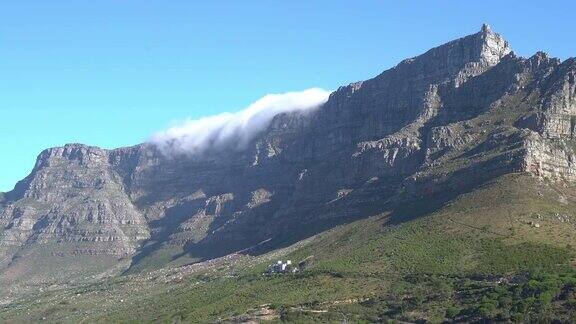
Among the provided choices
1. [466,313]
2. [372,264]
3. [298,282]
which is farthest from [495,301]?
[298,282]

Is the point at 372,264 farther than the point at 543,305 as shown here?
Yes

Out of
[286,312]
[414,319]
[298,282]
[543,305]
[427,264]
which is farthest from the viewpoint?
[298,282]

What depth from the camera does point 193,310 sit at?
7559 inches

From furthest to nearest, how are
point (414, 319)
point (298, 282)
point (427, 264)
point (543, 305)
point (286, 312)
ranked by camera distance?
point (298, 282) < point (427, 264) < point (286, 312) < point (414, 319) < point (543, 305)

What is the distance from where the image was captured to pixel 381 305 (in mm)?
165750

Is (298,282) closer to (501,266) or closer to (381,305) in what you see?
(381,305)

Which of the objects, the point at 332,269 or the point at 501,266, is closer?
the point at 501,266

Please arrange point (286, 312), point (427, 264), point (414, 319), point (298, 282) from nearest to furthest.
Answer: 1. point (414, 319)
2. point (286, 312)
3. point (427, 264)
4. point (298, 282)

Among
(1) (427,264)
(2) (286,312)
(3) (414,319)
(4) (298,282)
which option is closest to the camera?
(3) (414,319)

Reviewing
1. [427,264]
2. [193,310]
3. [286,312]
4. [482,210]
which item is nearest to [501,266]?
[427,264]

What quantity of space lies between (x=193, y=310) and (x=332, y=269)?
33.8m

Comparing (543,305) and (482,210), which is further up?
(482,210)

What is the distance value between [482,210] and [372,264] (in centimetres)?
3112

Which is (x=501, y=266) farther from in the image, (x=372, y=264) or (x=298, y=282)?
(x=298, y=282)
